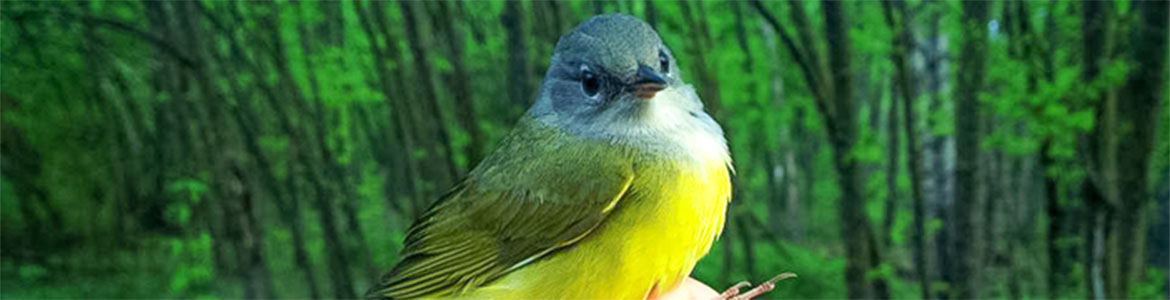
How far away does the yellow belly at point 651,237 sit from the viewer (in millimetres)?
732

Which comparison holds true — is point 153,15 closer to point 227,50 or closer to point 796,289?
point 227,50

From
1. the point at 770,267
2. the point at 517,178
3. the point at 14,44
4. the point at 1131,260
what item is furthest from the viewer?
the point at 770,267

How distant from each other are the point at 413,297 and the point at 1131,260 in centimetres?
204

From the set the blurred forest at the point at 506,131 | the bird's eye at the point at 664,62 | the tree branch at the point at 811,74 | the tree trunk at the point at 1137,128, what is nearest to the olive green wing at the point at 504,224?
the bird's eye at the point at 664,62

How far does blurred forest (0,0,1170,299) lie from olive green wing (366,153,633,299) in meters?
1.36

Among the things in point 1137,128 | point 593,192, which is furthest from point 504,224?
point 1137,128

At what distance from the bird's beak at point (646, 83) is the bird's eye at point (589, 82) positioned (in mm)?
50

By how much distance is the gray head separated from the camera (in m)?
0.74

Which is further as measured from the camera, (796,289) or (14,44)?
(796,289)

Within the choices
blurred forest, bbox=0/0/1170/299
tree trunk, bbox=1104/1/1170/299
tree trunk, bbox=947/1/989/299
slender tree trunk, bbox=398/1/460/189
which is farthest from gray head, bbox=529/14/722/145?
tree trunk, bbox=1104/1/1170/299

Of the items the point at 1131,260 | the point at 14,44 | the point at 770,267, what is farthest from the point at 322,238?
the point at 1131,260

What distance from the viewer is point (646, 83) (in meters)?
0.72

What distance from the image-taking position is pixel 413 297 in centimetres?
88

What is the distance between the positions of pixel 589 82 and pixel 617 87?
1.4 inches
